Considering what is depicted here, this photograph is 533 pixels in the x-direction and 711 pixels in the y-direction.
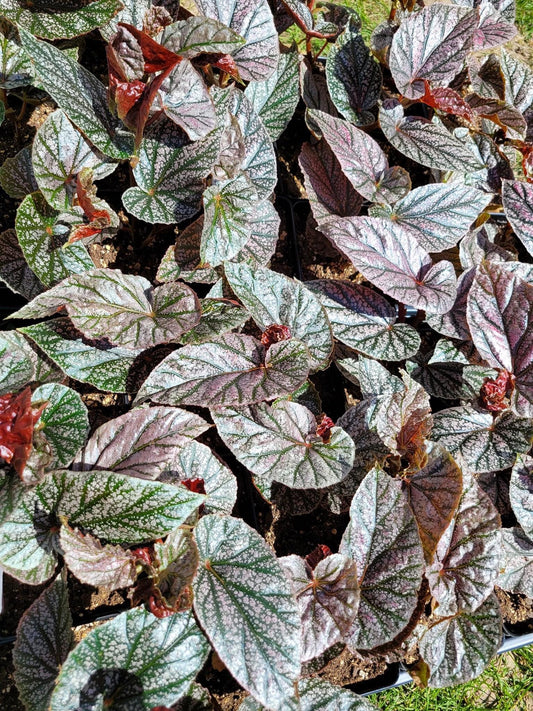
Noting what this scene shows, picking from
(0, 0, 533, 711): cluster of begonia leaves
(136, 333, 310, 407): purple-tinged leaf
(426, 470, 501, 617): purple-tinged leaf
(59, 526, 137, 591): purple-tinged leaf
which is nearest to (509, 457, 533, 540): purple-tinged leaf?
(0, 0, 533, 711): cluster of begonia leaves

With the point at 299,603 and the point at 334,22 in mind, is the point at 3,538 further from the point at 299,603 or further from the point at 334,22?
the point at 334,22

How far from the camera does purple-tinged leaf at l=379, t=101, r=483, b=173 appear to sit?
6.50 ft

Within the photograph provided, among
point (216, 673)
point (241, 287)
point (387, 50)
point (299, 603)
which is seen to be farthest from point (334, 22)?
point (216, 673)

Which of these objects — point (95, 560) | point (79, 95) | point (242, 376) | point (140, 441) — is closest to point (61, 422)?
point (140, 441)

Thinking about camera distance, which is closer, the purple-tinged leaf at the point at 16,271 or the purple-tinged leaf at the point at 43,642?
the purple-tinged leaf at the point at 43,642

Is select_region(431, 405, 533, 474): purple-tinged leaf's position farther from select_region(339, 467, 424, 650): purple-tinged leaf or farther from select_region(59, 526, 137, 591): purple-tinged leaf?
select_region(59, 526, 137, 591): purple-tinged leaf

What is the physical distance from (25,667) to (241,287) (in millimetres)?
940

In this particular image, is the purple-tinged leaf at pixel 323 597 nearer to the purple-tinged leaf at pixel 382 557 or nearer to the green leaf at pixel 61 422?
the purple-tinged leaf at pixel 382 557

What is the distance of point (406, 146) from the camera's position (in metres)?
2.02

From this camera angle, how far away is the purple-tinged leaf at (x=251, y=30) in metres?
1.84

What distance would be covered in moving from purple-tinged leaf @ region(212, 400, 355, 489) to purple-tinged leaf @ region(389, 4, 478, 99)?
118cm

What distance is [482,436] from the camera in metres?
1.74

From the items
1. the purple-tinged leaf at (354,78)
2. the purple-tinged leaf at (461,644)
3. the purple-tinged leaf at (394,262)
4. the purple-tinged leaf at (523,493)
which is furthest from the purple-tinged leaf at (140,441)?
the purple-tinged leaf at (354,78)

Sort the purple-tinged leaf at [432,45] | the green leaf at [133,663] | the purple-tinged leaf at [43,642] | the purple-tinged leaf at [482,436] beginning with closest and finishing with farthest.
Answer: the green leaf at [133,663]
the purple-tinged leaf at [43,642]
the purple-tinged leaf at [482,436]
the purple-tinged leaf at [432,45]
